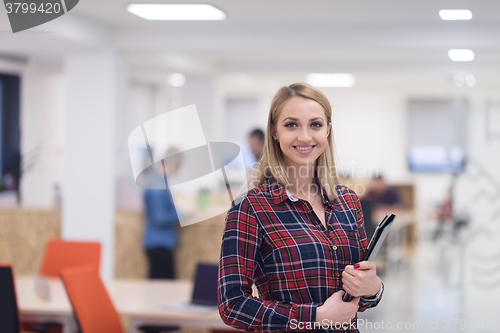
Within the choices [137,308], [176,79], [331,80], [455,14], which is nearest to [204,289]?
[137,308]

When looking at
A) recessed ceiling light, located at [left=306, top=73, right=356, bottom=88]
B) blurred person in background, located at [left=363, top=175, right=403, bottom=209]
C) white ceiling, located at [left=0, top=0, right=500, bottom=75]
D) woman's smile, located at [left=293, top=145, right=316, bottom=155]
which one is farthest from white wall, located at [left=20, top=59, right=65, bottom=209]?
woman's smile, located at [left=293, top=145, right=316, bottom=155]

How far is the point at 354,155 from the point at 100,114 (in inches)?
340

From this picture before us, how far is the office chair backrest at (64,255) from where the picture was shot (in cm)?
405

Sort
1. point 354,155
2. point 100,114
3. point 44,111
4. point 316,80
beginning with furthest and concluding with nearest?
point 354,155 → point 316,80 → point 44,111 → point 100,114

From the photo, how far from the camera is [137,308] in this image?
3.00 m

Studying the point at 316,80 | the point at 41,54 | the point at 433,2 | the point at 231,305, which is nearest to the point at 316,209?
the point at 231,305

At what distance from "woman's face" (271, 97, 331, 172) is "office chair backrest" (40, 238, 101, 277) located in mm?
2871

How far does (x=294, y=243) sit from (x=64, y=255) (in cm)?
309

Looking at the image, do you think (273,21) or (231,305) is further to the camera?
(273,21)

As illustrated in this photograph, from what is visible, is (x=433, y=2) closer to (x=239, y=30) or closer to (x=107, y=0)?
(x=239, y=30)

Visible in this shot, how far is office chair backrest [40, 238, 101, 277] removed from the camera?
405 centimetres

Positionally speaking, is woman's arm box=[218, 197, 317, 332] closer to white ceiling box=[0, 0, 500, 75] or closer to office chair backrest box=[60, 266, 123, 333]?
office chair backrest box=[60, 266, 123, 333]

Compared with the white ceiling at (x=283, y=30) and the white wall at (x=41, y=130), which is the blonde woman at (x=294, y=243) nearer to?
the white ceiling at (x=283, y=30)

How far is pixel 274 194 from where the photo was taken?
148 centimetres
